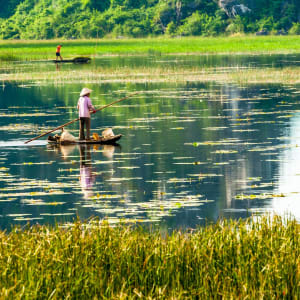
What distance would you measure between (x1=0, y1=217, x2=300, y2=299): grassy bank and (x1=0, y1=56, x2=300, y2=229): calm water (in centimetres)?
249

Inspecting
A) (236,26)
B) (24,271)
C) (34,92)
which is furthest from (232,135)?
(236,26)

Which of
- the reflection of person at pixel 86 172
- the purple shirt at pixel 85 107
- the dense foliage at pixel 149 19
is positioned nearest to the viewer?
the reflection of person at pixel 86 172

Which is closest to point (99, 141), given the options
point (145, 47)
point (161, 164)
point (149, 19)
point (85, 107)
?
point (85, 107)

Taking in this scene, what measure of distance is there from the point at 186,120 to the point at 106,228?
17.3 meters

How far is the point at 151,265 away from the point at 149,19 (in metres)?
113

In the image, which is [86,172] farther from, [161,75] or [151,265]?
[161,75]

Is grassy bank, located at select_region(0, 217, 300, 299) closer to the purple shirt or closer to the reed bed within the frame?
the purple shirt

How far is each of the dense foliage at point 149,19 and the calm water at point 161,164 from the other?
82734 mm

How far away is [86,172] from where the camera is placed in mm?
19438

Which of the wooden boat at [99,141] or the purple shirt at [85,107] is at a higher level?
the purple shirt at [85,107]

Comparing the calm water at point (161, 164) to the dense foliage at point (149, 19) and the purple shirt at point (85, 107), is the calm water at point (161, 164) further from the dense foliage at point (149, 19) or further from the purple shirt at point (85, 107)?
the dense foliage at point (149, 19)

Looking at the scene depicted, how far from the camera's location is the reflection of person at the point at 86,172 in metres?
17.5

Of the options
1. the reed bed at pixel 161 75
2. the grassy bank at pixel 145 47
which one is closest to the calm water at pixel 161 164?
the reed bed at pixel 161 75

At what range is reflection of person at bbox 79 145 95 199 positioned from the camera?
1747 centimetres
